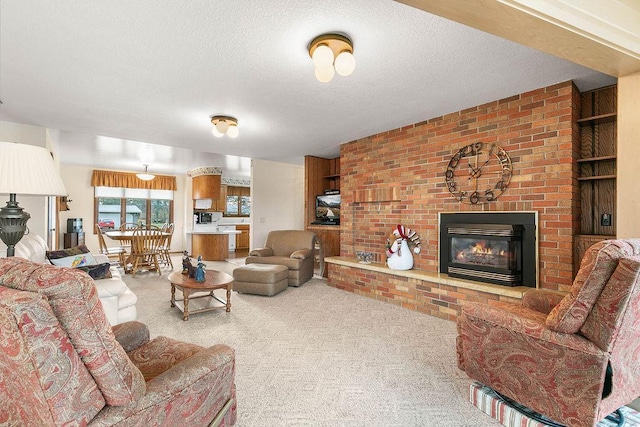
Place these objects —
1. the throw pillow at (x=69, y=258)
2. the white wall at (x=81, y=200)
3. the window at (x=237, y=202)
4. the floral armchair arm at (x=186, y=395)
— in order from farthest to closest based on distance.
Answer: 1. the window at (x=237, y=202)
2. the white wall at (x=81, y=200)
3. the throw pillow at (x=69, y=258)
4. the floral armchair arm at (x=186, y=395)

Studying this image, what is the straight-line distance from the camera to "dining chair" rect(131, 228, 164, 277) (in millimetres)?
5609

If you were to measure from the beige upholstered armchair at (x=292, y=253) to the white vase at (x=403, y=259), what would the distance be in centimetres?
159

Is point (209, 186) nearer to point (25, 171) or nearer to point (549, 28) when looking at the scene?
point (25, 171)

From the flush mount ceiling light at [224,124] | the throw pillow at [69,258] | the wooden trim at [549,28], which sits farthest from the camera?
the flush mount ceiling light at [224,124]

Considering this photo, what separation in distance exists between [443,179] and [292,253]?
8.83 ft

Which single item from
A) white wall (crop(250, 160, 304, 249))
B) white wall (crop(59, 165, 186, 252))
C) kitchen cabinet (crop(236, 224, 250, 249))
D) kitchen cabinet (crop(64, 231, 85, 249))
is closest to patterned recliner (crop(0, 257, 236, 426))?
white wall (crop(250, 160, 304, 249))

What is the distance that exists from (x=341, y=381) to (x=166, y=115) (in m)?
3.35

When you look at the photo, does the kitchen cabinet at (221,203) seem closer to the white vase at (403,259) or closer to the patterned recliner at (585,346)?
the white vase at (403,259)

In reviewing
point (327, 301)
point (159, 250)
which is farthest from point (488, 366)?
point (159, 250)

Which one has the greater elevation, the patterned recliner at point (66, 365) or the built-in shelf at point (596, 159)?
the built-in shelf at point (596, 159)

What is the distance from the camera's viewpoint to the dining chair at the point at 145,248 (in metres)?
5.61

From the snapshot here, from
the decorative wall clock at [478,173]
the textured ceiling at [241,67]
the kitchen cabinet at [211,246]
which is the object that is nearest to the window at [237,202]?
the kitchen cabinet at [211,246]

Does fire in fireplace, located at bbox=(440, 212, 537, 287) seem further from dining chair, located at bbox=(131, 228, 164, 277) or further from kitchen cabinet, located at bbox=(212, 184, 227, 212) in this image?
kitchen cabinet, located at bbox=(212, 184, 227, 212)

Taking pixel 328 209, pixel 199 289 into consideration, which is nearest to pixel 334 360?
pixel 199 289
